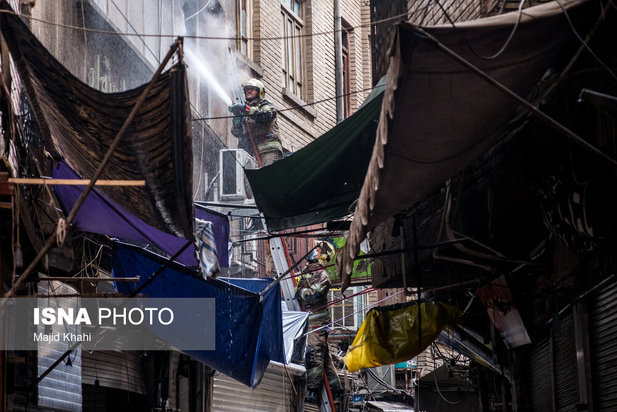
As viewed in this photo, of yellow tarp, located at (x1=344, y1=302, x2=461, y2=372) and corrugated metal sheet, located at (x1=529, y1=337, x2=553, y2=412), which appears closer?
corrugated metal sheet, located at (x1=529, y1=337, x2=553, y2=412)

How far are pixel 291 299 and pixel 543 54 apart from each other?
43.3 ft

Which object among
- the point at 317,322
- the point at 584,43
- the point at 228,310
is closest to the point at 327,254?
the point at 317,322

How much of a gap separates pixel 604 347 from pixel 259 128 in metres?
12.6

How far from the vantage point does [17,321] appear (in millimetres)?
9078

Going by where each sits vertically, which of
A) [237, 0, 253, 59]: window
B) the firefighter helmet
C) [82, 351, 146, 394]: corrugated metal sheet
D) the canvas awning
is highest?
[237, 0, 253, 59]: window

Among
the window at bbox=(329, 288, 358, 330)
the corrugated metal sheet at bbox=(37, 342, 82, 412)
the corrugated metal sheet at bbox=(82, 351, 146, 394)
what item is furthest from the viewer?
the window at bbox=(329, 288, 358, 330)

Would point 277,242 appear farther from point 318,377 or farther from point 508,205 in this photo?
point 508,205

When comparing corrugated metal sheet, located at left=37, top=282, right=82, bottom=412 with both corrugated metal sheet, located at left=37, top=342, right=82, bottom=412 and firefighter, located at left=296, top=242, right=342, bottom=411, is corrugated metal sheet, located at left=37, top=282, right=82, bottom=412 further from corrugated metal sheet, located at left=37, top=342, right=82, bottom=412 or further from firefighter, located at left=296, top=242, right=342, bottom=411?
firefighter, located at left=296, top=242, right=342, bottom=411

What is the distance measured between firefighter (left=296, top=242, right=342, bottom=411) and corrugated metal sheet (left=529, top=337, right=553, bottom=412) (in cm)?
765

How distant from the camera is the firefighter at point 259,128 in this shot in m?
19.6

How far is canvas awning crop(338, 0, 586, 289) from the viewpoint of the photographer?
5617 mm

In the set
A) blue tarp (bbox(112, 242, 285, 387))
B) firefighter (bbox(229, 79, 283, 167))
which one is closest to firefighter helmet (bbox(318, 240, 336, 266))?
firefighter (bbox(229, 79, 283, 167))

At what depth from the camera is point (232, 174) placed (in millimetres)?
18516

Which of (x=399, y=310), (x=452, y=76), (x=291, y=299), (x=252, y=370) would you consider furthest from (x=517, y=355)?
(x=291, y=299)
